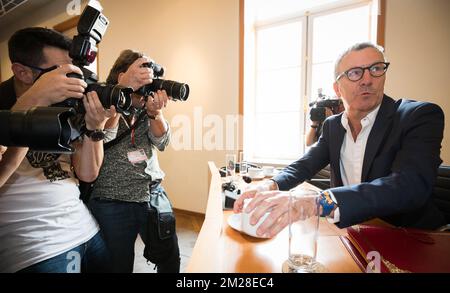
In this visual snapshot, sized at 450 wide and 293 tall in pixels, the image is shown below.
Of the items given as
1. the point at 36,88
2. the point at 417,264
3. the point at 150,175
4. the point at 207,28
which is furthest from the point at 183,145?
the point at 417,264

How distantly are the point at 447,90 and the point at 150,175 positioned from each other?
8.79 feet

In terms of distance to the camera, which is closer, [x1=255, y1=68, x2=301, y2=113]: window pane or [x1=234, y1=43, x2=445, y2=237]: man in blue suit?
[x1=234, y1=43, x2=445, y2=237]: man in blue suit

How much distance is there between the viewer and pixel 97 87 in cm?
70

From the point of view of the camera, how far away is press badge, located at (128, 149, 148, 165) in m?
1.08

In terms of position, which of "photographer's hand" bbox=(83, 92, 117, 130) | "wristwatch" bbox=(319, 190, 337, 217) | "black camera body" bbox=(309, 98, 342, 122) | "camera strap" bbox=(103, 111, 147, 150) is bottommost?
"wristwatch" bbox=(319, 190, 337, 217)

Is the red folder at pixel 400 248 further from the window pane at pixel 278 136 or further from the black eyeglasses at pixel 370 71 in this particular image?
the window pane at pixel 278 136

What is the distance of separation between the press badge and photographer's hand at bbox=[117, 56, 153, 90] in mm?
319

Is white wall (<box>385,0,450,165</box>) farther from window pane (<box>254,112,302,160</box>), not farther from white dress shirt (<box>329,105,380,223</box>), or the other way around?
white dress shirt (<box>329,105,380,223</box>)

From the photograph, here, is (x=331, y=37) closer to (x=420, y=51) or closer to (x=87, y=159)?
(x=420, y=51)

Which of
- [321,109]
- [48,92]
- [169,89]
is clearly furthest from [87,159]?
[321,109]

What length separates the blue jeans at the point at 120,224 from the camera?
1032 millimetres

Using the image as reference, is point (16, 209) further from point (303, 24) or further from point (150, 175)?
point (303, 24)

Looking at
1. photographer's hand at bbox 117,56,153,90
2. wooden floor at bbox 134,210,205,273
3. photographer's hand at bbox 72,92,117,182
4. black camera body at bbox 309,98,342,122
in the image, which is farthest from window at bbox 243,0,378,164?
photographer's hand at bbox 72,92,117,182

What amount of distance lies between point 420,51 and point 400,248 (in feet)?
7.73
